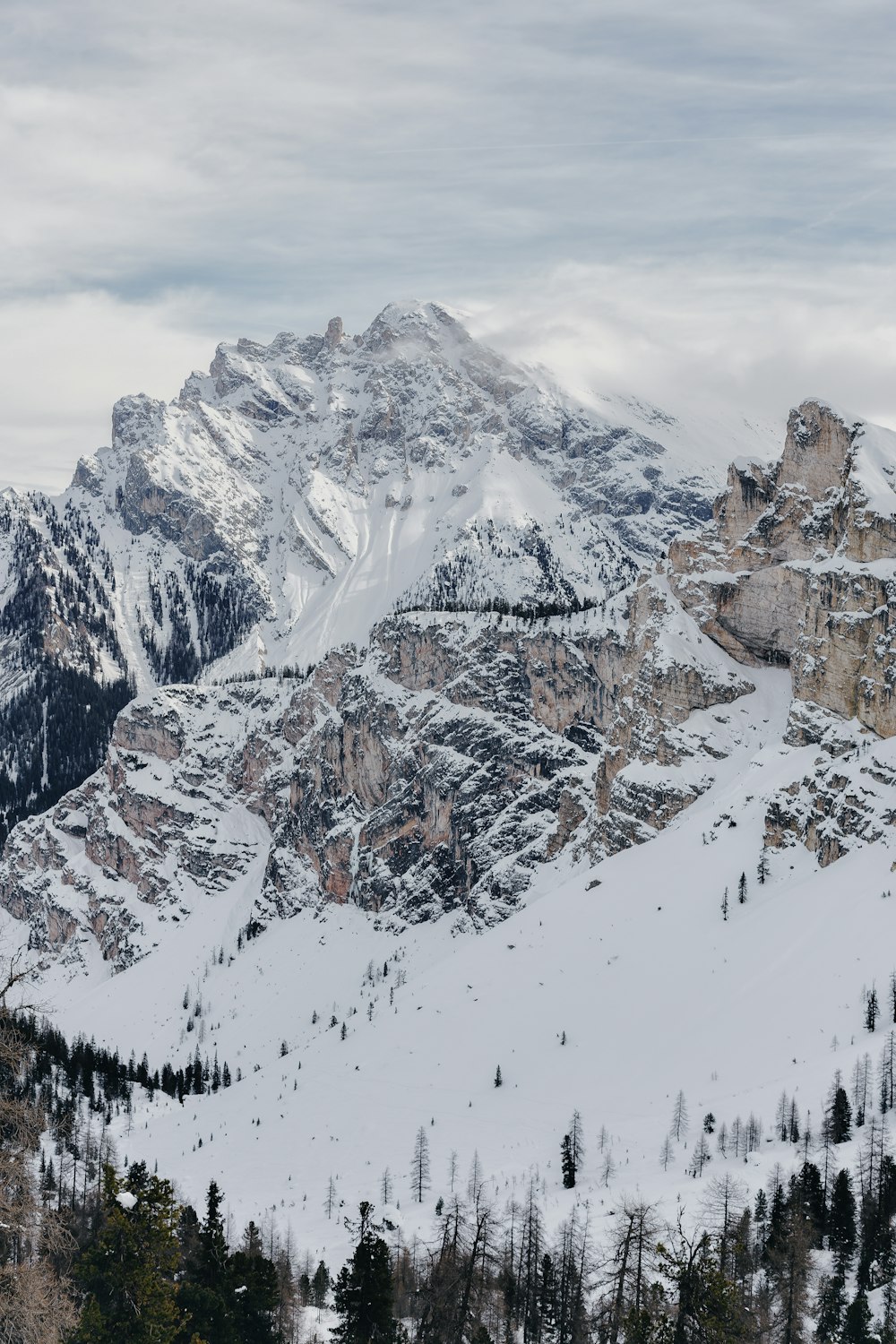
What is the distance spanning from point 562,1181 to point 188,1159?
60.3 meters

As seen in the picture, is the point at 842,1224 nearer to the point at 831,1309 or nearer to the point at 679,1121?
the point at 831,1309

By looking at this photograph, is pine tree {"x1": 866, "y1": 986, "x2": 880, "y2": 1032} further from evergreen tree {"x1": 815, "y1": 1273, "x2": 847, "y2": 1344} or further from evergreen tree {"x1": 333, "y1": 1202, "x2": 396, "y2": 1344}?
evergreen tree {"x1": 333, "y1": 1202, "x2": 396, "y2": 1344}

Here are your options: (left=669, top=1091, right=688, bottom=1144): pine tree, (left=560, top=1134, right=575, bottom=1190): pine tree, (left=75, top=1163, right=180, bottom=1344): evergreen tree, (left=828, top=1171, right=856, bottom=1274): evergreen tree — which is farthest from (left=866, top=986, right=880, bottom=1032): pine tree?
(left=75, top=1163, right=180, bottom=1344): evergreen tree

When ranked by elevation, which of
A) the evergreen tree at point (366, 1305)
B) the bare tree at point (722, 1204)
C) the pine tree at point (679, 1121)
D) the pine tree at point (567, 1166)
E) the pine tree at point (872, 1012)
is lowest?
the evergreen tree at point (366, 1305)

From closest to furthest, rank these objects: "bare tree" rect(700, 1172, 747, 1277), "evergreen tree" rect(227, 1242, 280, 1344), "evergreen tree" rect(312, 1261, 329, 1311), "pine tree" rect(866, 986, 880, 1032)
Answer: "evergreen tree" rect(227, 1242, 280, 1344), "bare tree" rect(700, 1172, 747, 1277), "evergreen tree" rect(312, 1261, 329, 1311), "pine tree" rect(866, 986, 880, 1032)

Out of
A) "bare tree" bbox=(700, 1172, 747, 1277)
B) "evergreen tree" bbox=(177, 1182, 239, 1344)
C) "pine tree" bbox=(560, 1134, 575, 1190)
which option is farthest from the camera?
"pine tree" bbox=(560, 1134, 575, 1190)

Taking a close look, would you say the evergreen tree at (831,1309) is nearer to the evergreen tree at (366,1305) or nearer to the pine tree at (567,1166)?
the evergreen tree at (366,1305)

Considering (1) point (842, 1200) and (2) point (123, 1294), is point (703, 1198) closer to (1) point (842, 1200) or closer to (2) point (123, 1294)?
(1) point (842, 1200)

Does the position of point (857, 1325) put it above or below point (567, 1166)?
below

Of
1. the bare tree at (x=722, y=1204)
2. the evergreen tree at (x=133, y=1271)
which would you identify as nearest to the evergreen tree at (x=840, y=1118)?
the bare tree at (x=722, y=1204)

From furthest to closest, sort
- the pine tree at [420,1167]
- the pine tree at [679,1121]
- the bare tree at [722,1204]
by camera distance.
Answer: the pine tree at [679,1121]
the pine tree at [420,1167]
the bare tree at [722,1204]

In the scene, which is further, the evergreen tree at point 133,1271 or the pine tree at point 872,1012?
the pine tree at point 872,1012

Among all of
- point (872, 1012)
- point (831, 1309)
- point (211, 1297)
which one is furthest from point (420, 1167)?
point (211, 1297)

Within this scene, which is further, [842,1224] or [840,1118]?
[840,1118]
